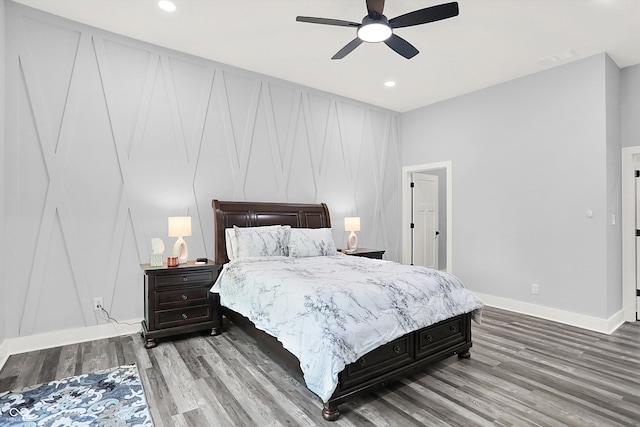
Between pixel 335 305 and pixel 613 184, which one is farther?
pixel 613 184

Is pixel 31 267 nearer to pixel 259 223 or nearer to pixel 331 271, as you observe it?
pixel 259 223

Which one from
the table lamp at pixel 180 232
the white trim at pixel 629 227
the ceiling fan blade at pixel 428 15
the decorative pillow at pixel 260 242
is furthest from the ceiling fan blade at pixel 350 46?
the white trim at pixel 629 227

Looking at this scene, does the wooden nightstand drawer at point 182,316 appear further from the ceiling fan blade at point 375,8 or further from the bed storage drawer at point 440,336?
the ceiling fan blade at point 375,8

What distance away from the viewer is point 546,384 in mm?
2629

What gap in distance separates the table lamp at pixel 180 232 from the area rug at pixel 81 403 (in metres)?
1.29

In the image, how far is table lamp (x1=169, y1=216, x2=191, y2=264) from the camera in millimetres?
3607

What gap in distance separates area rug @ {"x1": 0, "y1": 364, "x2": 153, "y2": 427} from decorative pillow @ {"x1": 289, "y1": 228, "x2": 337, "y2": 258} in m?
2.06

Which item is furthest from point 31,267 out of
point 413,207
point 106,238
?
point 413,207

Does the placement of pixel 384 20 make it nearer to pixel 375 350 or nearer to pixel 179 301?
pixel 375 350

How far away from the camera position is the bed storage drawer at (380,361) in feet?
7.54

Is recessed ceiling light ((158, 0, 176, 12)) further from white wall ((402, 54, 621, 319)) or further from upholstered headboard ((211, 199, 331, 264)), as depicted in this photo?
white wall ((402, 54, 621, 319))

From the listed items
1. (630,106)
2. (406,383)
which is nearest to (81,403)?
(406,383)

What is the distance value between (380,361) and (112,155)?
3.43 metres

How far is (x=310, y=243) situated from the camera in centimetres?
427
